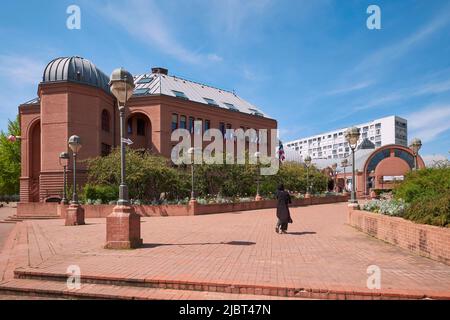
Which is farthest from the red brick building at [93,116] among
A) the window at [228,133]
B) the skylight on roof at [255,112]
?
the skylight on roof at [255,112]

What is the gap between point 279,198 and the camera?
12.1 metres

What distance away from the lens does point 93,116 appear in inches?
1261

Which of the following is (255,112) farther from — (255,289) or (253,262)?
(255,289)

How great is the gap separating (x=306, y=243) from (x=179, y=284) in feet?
16.6

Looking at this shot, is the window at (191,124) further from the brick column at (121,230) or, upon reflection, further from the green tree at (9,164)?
the brick column at (121,230)

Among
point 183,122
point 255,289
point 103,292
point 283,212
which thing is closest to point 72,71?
point 183,122

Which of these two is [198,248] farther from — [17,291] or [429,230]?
[429,230]

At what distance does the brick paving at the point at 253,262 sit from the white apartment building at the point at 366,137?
98.8m

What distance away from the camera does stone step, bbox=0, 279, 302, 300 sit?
541 centimetres

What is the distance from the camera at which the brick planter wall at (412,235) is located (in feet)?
23.6

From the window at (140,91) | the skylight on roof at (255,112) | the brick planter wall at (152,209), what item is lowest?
the brick planter wall at (152,209)

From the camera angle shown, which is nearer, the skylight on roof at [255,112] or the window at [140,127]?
the window at [140,127]

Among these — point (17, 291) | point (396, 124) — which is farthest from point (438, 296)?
point (396, 124)

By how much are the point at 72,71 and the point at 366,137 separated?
10753 centimetres
